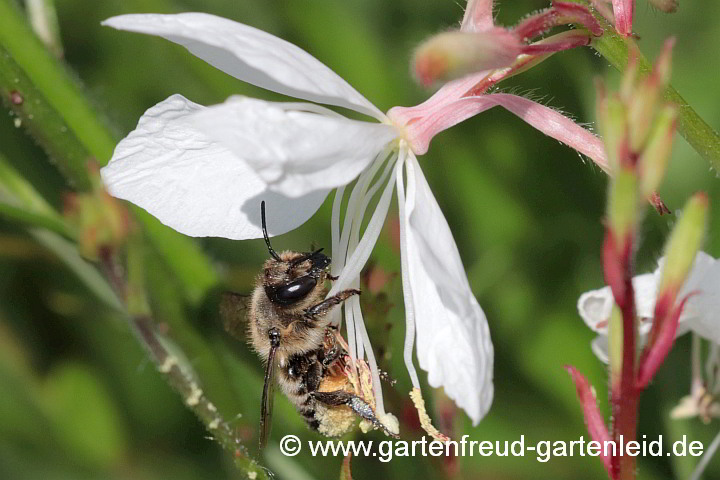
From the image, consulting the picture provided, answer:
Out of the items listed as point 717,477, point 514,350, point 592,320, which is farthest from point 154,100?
point 717,477

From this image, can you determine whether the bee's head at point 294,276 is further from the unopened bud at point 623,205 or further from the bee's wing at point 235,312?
the unopened bud at point 623,205

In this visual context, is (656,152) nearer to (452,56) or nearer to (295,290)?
(452,56)

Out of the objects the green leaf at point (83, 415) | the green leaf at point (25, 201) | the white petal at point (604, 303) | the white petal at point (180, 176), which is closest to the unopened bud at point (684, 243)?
the white petal at point (604, 303)

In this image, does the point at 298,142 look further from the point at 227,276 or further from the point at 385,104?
the point at 385,104

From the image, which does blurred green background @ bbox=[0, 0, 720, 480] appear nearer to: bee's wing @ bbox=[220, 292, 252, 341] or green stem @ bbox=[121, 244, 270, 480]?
bee's wing @ bbox=[220, 292, 252, 341]

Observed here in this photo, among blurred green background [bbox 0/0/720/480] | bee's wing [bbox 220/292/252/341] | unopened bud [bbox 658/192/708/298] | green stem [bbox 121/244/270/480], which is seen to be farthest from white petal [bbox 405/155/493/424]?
blurred green background [bbox 0/0/720/480]

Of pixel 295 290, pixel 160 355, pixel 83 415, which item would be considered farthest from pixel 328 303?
pixel 83 415
